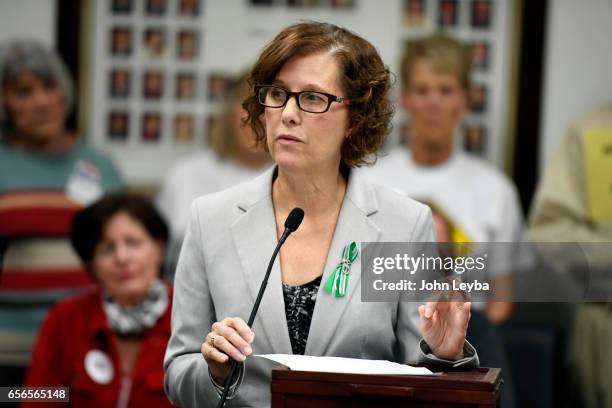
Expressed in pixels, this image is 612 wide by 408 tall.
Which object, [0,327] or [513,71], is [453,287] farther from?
[513,71]

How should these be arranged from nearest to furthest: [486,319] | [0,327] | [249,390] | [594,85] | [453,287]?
[453,287], [249,390], [486,319], [0,327], [594,85]

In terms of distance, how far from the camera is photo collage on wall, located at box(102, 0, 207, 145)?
535cm

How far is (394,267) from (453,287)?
14 cm

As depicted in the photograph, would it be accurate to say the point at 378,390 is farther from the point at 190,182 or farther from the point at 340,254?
the point at 190,182

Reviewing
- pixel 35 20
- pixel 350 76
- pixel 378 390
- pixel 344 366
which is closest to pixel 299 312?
pixel 344 366

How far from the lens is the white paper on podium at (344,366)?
6.57ft

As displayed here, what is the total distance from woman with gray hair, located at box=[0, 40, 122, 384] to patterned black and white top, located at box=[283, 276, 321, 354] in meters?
2.21

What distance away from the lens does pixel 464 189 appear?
4.60 m

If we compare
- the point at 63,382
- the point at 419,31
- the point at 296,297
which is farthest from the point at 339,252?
the point at 419,31

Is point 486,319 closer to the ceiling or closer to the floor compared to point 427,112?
closer to the floor

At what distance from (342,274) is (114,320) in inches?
61.4

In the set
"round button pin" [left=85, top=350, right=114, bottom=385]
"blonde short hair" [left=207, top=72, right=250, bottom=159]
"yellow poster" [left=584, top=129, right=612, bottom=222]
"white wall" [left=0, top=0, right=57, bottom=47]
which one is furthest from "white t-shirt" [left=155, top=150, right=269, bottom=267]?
"yellow poster" [left=584, top=129, right=612, bottom=222]

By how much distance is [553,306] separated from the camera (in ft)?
17.4

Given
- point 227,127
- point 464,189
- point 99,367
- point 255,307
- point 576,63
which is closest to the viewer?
point 255,307
